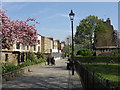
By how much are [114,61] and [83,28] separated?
993 inches

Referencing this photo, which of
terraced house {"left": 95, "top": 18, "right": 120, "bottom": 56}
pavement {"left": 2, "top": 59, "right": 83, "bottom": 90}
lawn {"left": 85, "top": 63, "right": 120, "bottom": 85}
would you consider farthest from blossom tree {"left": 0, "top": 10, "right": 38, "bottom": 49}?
terraced house {"left": 95, "top": 18, "right": 120, "bottom": 56}

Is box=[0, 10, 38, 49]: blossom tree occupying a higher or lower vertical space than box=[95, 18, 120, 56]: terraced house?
lower

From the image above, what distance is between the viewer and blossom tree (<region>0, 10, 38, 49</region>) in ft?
51.1

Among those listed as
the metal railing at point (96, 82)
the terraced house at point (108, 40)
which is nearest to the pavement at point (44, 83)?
the metal railing at point (96, 82)

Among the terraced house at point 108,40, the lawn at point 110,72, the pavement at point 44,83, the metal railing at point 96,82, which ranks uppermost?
the terraced house at point 108,40

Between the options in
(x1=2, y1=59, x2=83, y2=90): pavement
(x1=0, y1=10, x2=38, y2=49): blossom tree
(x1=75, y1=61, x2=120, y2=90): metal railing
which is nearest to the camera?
(x1=75, y1=61, x2=120, y2=90): metal railing

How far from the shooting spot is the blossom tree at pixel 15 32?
15.6 meters

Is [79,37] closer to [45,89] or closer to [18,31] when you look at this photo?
[18,31]

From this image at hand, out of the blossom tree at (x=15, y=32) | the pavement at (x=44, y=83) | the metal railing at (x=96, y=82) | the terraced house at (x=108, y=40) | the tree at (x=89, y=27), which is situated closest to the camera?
the metal railing at (x=96, y=82)

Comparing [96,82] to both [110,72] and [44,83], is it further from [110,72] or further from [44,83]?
[110,72]

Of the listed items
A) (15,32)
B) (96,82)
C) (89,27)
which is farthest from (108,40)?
(96,82)

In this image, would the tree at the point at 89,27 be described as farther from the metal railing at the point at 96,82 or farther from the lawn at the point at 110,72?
the metal railing at the point at 96,82

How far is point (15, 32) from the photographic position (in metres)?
16.6

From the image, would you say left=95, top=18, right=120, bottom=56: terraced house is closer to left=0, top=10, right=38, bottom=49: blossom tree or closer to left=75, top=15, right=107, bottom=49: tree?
left=75, top=15, right=107, bottom=49: tree
